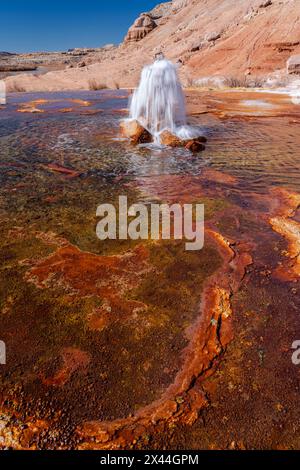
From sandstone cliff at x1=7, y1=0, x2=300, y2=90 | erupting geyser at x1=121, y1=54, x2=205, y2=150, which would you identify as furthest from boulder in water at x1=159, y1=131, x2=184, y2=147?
sandstone cliff at x1=7, y1=0, x2=300, y2=90

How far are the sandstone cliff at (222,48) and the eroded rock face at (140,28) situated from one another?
5288 millimetres

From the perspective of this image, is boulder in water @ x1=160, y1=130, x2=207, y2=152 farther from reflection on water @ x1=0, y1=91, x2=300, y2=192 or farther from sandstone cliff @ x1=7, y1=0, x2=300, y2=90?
sandstone cliff @ x1=7, y1=0, x2=300, y2=90

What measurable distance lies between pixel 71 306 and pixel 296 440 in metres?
1.54

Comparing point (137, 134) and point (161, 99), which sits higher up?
point (161, 99)

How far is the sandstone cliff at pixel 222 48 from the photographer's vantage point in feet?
72.6

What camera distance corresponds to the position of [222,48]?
25812mm

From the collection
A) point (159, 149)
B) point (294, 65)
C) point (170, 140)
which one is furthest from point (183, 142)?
point (294, 65)

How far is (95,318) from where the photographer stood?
2.20 meters

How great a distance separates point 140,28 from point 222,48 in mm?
25534

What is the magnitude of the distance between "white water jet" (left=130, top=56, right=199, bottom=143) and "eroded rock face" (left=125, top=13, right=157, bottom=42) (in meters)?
44.2

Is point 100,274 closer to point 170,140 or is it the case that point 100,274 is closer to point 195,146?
point 195,146

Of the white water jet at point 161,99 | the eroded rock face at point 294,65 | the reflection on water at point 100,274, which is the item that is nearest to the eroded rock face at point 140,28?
the eroded rock face at point 294,65

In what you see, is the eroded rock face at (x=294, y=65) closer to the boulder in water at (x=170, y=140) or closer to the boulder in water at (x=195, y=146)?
the boulder in water at (x=170, y=140)

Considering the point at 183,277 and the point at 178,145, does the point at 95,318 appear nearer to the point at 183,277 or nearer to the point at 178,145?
the point at 183,277
